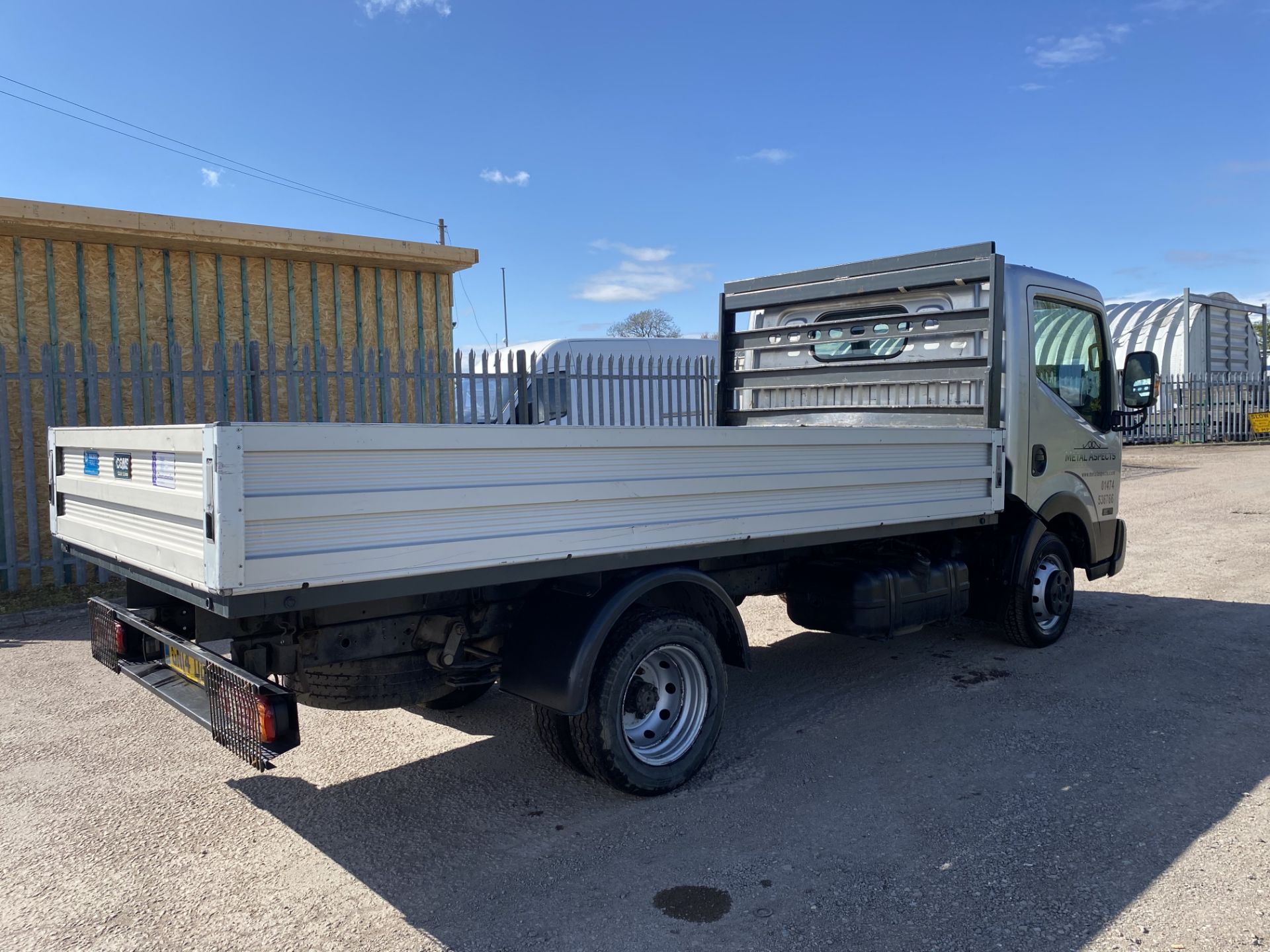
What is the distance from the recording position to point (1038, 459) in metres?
6.10

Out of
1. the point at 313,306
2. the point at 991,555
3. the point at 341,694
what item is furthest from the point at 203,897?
the point at 313,306

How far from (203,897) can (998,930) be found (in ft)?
8.96

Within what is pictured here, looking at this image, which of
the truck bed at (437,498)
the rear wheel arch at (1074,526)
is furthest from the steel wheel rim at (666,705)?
the rear wheel arch at (1074,526)

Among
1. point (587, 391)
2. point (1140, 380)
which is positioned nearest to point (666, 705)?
point (1140, 380)

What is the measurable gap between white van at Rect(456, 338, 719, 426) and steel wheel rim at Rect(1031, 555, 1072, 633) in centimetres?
401

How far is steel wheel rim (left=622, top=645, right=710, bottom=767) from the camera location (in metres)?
4.12

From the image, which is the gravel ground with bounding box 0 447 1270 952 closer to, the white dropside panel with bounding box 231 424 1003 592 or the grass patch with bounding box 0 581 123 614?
the white dropside panel with bounding box 231 424 1003 592

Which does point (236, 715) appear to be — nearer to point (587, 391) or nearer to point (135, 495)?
point (135, 495)

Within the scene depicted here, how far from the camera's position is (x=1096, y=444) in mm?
6711

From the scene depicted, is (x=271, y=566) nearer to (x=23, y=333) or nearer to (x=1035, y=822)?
(x=1035, y=822)

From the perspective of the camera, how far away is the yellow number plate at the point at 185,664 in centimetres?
346

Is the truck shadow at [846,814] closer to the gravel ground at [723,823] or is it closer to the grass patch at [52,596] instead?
the gravel ground at [723,823]

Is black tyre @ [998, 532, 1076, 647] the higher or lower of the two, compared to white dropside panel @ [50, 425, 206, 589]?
lower

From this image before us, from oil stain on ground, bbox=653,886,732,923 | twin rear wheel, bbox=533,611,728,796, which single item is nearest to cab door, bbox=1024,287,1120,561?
twin rear wheel, bbox=533,611,728,796
